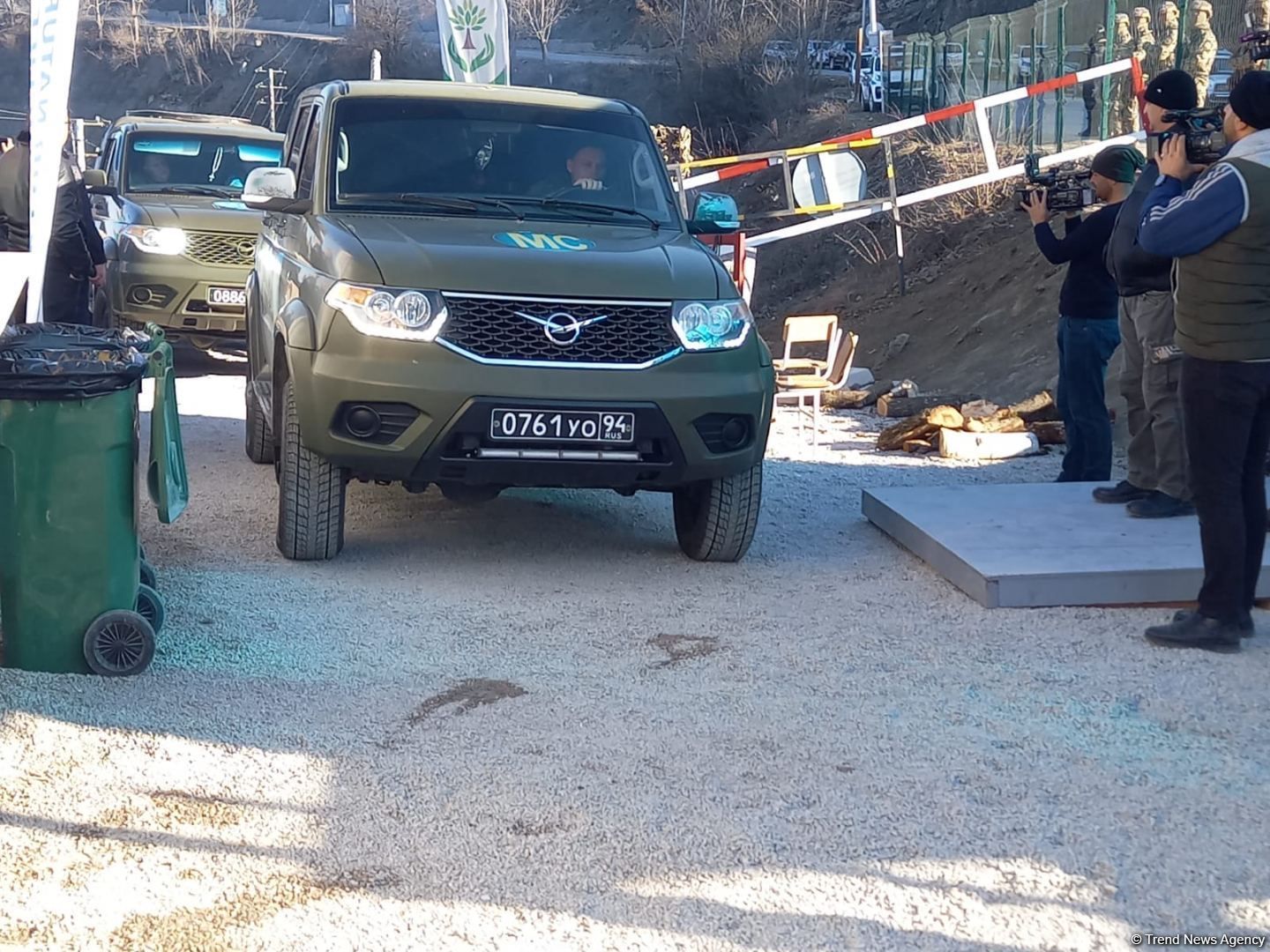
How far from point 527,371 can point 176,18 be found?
70839 millimetres

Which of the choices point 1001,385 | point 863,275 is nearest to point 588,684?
point 1001,385

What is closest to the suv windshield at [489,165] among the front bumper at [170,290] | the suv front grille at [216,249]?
the front bumper at [170,290]

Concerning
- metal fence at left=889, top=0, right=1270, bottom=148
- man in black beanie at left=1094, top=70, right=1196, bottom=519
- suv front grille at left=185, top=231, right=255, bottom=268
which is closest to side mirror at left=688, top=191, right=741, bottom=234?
man in black beanie at left=1094, top=70, right=1196, bottom=519

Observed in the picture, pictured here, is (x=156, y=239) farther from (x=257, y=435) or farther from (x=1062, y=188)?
(x=1062, y=188)

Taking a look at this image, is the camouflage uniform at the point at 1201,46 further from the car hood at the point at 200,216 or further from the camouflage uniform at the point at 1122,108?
the car hood at the point at 200,216

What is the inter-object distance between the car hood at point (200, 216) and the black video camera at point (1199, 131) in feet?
26.2

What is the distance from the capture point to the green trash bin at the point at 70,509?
4.62m

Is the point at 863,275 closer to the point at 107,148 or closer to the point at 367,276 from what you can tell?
the point at 107,148

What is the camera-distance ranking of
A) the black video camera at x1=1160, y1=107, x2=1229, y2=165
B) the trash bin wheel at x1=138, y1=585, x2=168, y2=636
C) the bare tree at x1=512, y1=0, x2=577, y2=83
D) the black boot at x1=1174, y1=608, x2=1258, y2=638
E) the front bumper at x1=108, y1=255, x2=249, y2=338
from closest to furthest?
the trash bin wheel at x1=138, y1=585, x2=168, y2=636
the black boot at x1=1174, y1=608, x2=1258, y2=638
the black video camera at x1=1160, y1=107, x2=1229, y2=165
the front bumper at x1=108, y1=255, x2=249, y2=338
the bare tree at x1=512, y1=0, x2=577, y2=83

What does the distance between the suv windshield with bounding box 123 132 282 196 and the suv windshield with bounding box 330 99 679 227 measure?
6.29m

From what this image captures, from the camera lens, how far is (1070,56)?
23.3 metres

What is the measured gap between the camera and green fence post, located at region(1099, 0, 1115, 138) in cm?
1730

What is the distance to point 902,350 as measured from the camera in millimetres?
16266

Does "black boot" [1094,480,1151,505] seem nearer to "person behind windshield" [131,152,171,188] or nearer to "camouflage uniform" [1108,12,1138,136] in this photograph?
"person behind windshield" [131,152,171,188]
